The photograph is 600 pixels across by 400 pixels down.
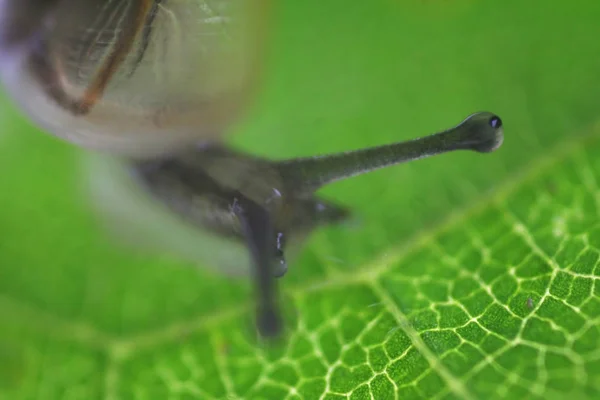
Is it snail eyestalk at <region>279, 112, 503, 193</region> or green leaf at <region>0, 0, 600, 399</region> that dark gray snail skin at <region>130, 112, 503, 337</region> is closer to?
snail eyestalk at <region>279, 112, 503, 193</region>

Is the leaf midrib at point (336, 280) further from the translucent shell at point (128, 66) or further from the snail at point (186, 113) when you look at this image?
the translucent shell at point (128, 66)

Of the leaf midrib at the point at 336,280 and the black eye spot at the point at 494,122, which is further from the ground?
the black eye spot at the point at 494,122

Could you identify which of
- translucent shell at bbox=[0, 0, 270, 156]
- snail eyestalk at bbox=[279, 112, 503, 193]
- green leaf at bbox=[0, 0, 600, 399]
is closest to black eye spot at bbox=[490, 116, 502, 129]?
snail eyestalk at bbox=[279, 112, 503, 193]

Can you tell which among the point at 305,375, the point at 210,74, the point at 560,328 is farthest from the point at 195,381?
the point at 560,328

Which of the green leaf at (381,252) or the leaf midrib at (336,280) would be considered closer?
the green leaf at (381,252)

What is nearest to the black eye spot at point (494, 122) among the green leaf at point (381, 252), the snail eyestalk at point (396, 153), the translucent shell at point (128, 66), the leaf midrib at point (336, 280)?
Answer: the snail eyestalk at point (396, 153)

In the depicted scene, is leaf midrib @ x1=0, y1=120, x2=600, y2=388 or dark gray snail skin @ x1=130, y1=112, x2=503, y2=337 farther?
leaf midrib @ x1=0, y1=120, x2=600, y2=388
